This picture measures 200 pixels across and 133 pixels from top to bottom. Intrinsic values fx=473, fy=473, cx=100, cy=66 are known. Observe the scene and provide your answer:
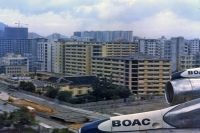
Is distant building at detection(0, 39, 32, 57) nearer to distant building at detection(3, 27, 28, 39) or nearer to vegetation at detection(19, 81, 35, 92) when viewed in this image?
distant building at detection(3, 27, 28, 39)

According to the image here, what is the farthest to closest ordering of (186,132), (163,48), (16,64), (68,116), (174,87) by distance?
(163,48), (16,64), (68,116), (174,87), (186,132)

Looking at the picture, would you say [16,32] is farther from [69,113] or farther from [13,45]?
[69,113]

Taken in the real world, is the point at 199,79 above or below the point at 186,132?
above

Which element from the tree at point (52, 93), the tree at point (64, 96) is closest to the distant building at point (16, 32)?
the tree at point (52, 93)

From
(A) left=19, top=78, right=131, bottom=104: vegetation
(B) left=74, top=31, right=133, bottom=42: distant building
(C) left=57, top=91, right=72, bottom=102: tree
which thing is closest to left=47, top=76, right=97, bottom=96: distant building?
(A) left=19, top=78, right=131, bottom=104: vegetation

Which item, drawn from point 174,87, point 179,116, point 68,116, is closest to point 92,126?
point 179,116

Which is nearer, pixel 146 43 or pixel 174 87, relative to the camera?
pixel 174 87

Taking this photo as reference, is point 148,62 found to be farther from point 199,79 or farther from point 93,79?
point 199,79
